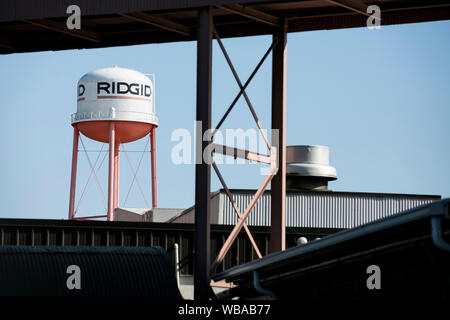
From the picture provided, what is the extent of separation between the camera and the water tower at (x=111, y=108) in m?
48.3

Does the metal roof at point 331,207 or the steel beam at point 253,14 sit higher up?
the steel beam at point 253,14

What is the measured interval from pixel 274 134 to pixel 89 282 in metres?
5.46

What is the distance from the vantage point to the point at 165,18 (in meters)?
19.8

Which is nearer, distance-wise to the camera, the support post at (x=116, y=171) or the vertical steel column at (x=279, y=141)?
the vertical steel column at (x=279, y=141)

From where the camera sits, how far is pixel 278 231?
20156 millimetres

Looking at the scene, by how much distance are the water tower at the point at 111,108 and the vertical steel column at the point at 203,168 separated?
3038 cm

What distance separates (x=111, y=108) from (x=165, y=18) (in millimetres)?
28825

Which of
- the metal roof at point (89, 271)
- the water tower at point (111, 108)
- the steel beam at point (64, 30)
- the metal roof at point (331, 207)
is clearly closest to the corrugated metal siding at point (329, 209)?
the metal roof at point (331, 207)

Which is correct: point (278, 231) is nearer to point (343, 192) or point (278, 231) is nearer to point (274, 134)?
point (274, 134)

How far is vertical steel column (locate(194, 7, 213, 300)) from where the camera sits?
1734 centimetres

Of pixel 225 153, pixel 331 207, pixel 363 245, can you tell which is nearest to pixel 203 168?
pixel 225 153

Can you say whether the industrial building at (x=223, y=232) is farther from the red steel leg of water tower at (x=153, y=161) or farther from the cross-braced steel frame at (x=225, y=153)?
the red steel leg of water tower at (x=153, y=161)

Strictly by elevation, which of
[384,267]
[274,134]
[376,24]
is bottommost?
[384,267]
